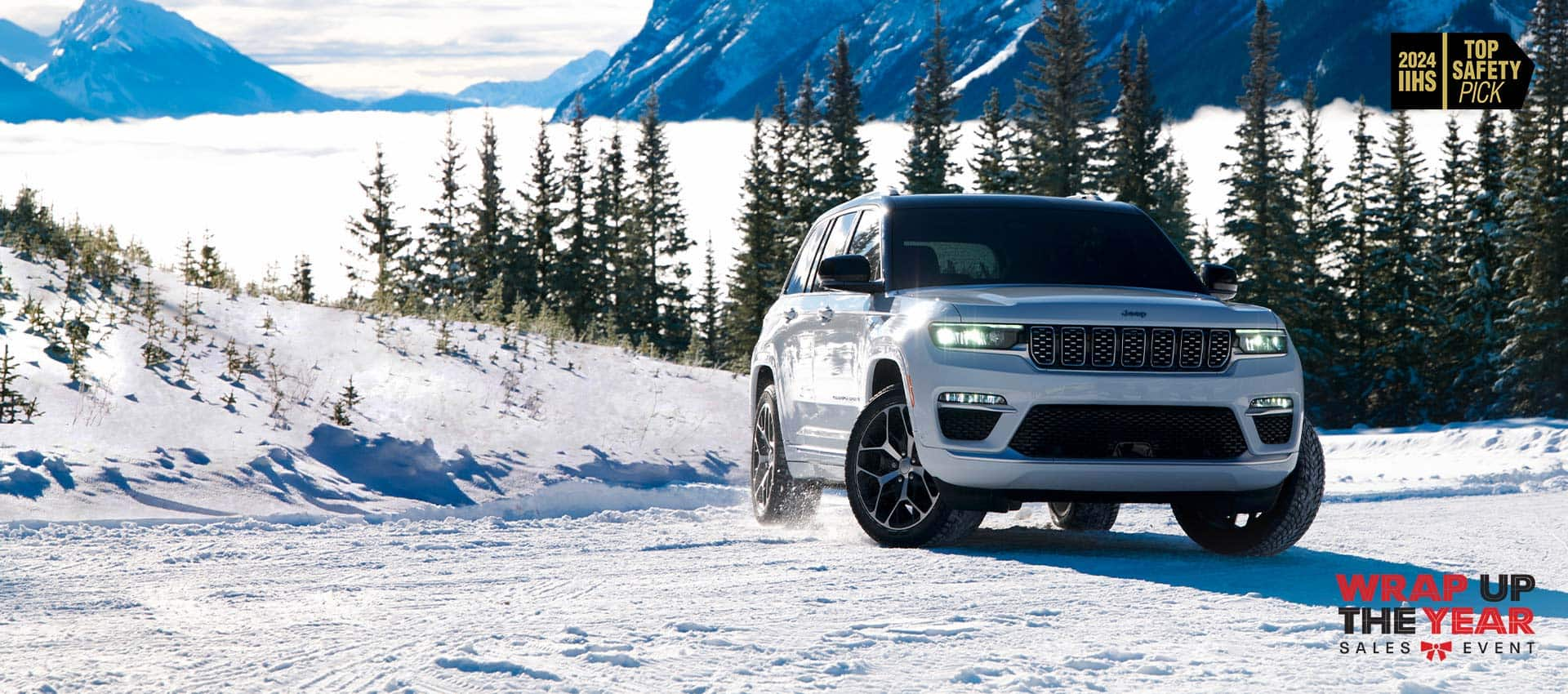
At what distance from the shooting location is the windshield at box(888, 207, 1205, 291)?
837 centimetres

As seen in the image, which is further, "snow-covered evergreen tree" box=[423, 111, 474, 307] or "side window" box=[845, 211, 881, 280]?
"snow-covered evergreen tree" box=[423, 111, 474, 307]

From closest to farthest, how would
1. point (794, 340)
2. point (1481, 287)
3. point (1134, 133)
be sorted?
point (794, 340) → point (1481, 287) → point (1134, 133)

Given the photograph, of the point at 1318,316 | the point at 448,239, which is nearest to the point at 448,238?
the point at 448,239

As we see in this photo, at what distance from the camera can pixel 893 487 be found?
772 centimetres

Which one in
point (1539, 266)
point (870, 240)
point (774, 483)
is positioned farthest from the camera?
point (1539, 266)

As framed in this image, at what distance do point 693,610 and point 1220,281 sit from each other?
394 centimetres

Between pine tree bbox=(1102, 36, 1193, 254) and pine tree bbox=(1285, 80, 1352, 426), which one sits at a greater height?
pine tree bbox=(1102, 36, 1193, 254)

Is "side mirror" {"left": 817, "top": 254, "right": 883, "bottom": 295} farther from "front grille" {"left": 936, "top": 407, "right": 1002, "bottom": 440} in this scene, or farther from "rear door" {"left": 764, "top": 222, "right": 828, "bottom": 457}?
"front grille" {"left": 936, "top": 407, "right": 1002, "bottom": 440}

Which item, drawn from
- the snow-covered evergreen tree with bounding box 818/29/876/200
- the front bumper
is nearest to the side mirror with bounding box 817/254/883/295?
the front bumper

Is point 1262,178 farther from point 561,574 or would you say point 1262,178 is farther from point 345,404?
point 561,574

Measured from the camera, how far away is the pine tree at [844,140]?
213ft

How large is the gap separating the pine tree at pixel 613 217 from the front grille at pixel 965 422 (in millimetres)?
63531

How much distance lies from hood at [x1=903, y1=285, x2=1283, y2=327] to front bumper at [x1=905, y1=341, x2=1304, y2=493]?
0.65 ft

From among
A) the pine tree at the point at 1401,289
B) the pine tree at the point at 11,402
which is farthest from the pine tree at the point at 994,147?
the pine tree at the point at 11,402
